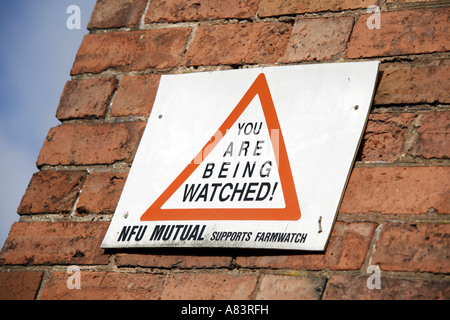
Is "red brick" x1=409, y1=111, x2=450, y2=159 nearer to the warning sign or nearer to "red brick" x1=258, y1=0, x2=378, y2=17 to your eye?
the warning sign

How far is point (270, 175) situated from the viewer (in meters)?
0.81

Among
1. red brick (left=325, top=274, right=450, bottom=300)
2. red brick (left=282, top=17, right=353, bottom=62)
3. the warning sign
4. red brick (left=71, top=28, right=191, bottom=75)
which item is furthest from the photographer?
red brick (left=71, top=28, right=191, bottom=75)

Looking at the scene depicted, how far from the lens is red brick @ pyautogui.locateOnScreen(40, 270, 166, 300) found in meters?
0.82

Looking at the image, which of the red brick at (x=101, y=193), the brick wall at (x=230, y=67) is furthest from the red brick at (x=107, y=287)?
the red brick at (x=101, y=193)

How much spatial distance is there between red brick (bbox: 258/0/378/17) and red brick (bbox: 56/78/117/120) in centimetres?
30

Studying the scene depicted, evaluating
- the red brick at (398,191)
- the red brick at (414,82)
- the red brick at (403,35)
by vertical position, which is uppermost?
the red brick at (403,35)

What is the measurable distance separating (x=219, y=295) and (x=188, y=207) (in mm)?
141

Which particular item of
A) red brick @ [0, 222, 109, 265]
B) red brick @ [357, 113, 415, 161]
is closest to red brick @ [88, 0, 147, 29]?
red brick @ [0, 222, 109, 265]

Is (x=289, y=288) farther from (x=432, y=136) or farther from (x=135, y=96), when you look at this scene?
(x=135, y=96)

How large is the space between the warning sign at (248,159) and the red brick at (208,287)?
45 mm

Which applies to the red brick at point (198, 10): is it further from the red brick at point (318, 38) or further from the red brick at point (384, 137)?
the red brick at point (384, 137)

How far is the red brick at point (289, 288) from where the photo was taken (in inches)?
28.8

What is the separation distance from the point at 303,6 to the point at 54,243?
562 mm
